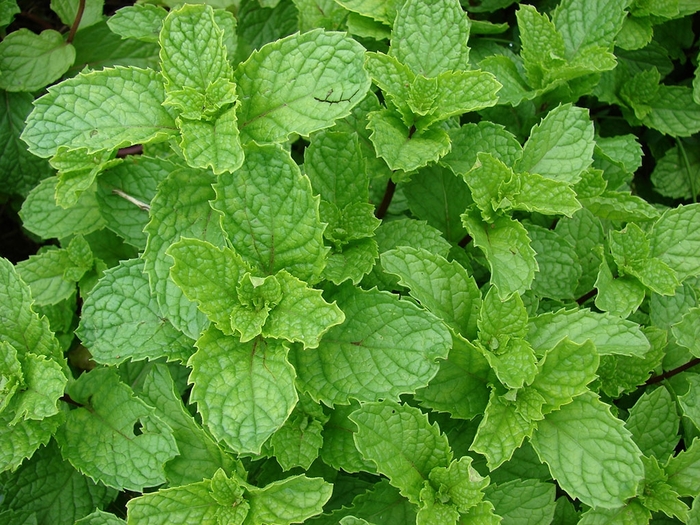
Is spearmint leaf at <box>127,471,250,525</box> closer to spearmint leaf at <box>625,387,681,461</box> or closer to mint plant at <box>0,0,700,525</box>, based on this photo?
mint plant at <box>0,0,700,525</box>

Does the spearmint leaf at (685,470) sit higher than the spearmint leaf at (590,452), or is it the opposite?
the spearmint leaf at (590,452)

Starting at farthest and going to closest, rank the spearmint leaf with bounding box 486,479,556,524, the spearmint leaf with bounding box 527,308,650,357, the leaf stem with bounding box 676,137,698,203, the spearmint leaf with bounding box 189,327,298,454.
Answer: the leaf stem with bounding box 676,137,698,203, the spearmint leaf with bounding box 486,479,556,524, the spearmint leaf with bounding box 527,308,650,357, the spearmint leaf with bounding box 189,327,298,454

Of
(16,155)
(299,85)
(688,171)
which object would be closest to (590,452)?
(299,85)

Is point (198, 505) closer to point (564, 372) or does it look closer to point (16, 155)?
point (564, 372)

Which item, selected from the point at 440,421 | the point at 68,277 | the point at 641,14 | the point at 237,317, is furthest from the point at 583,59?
the point at 68,277

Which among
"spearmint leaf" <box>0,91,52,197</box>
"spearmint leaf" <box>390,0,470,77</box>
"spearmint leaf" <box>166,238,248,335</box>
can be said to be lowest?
"spearmint leaf" <box>0,91,52,197</box>

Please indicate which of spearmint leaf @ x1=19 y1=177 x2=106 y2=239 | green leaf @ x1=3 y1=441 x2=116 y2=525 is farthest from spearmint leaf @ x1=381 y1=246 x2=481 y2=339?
green leaf @ x1=3 y1=441 x2=116 y2=525

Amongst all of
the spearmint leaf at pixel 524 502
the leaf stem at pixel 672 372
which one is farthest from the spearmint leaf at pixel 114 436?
the leaf stem at pixel 672 372

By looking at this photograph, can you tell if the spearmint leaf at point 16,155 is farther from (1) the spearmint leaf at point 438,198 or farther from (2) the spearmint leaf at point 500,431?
(2) the spearmint leaf at point 500,431
